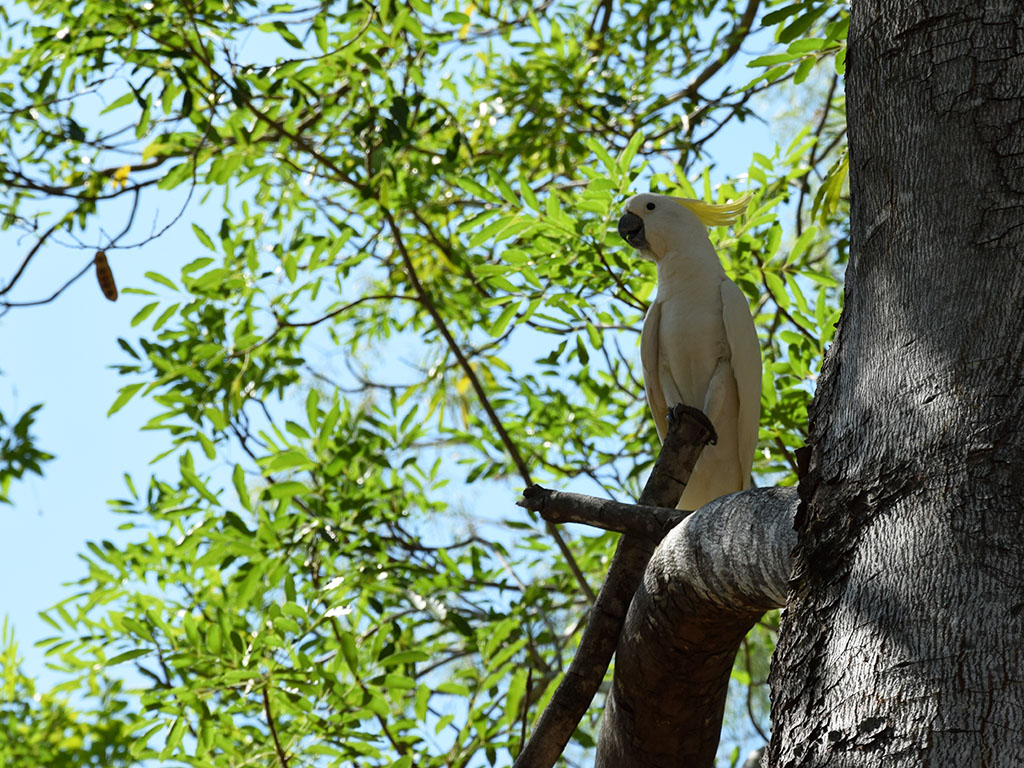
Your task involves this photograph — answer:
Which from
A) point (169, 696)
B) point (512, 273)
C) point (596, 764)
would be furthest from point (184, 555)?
point (596, 764)

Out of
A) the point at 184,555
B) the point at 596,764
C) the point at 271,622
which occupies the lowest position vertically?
the point at 596,764

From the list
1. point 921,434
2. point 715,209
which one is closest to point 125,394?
point 715,209

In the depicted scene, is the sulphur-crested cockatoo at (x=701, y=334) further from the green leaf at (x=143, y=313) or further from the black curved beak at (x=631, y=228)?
the green leaf at (x=143, y=313)

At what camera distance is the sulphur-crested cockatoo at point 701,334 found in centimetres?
236

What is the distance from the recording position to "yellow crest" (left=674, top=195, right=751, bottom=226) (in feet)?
8.17

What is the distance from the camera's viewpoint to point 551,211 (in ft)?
7.77

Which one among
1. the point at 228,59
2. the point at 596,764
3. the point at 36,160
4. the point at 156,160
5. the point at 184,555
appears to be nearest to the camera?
the point at 596,764

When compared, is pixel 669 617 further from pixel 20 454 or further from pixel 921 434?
pixel 20 454

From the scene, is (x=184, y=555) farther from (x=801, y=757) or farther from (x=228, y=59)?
(x=801, y=757)

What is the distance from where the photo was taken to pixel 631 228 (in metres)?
2.54

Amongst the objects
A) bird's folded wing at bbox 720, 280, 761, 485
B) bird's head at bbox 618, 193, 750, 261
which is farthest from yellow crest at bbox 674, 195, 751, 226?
bird's folded wing at bbox 720, 280, 761, 485

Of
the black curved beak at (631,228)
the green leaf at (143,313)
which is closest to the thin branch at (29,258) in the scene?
the green leaf at (143,313)

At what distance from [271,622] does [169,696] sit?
0.29m

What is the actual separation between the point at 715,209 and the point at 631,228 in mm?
225
